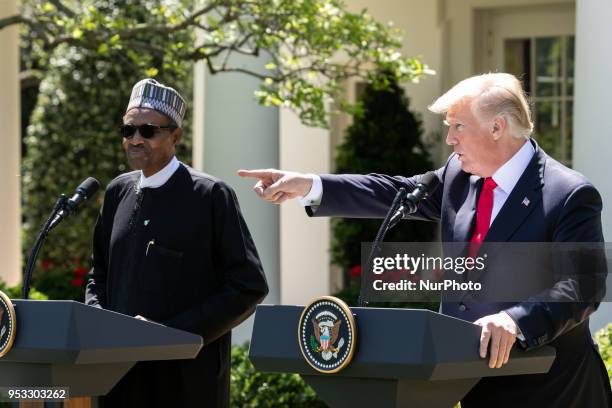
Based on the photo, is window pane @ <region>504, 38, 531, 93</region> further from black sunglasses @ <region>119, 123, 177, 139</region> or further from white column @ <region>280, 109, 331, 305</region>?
black sunglasses @ <region>119, 123, 177, 139</region>

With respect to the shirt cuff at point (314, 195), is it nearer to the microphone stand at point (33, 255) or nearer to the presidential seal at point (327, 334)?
the presidential seal at point (327, 334)

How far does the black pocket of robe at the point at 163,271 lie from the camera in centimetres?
418

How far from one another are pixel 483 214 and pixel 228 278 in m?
1.07

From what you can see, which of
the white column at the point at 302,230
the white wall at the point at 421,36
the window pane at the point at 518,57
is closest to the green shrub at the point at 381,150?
the white wall at the point at 421,36

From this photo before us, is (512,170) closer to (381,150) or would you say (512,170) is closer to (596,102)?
(596,102)

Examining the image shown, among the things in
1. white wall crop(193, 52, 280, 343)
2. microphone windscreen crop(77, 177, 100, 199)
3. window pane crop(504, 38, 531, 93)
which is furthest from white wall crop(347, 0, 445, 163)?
microphone windscreen crop(77, 177, 100, 199)

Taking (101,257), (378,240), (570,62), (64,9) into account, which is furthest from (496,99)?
(570,62)

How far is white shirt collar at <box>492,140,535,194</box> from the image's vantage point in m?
3.51

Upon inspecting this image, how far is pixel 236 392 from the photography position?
22.4 feet

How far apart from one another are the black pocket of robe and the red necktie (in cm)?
118

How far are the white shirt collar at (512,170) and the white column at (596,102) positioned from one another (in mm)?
2798

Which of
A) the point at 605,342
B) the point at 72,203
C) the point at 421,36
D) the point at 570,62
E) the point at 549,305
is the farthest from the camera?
the point at 421,36

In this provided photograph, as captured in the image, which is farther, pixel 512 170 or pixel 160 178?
pixel 160 178

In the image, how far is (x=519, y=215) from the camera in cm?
342
